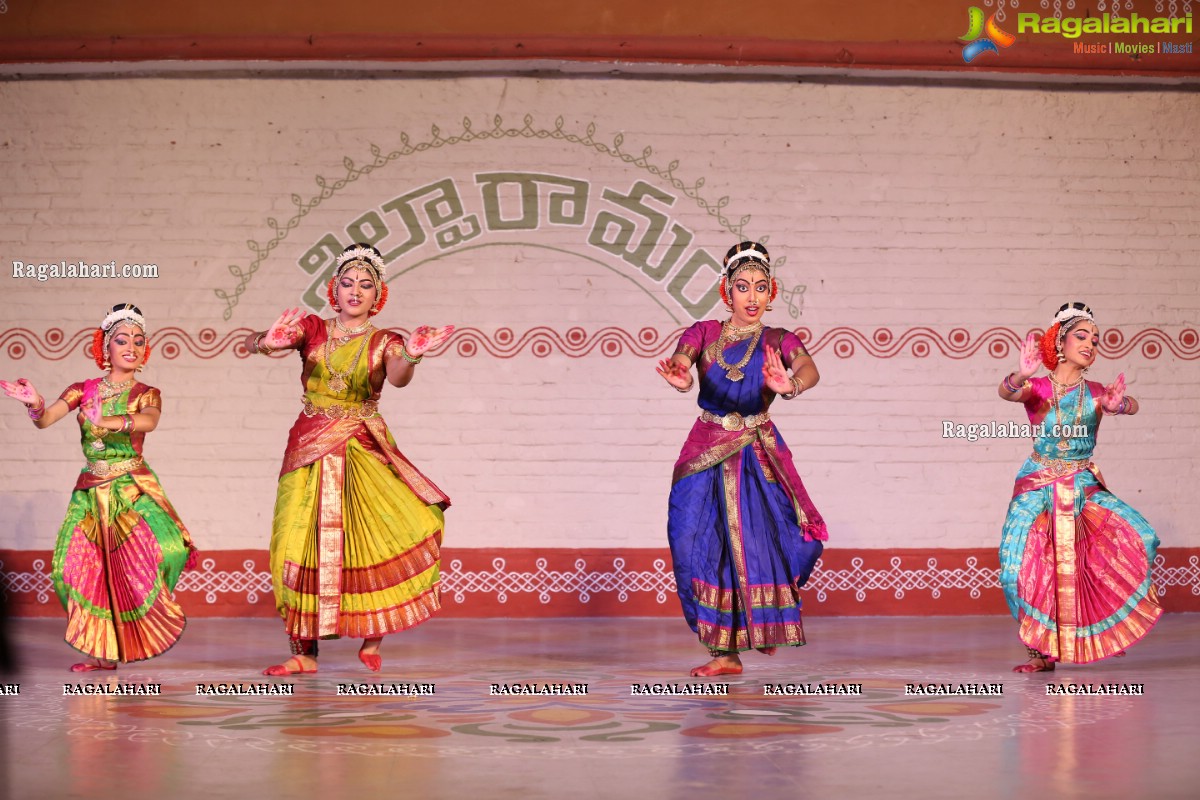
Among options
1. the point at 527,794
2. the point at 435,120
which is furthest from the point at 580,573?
the point at 527,794

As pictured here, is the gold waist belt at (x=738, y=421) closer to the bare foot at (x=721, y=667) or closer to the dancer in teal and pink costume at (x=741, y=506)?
the dancer in teal and pink costume at (x=741, y=506)

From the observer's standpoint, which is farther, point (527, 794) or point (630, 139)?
point (630, 139)

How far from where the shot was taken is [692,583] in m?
5.42

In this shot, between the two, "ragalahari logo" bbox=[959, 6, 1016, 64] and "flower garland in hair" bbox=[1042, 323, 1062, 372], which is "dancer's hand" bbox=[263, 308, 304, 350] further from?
"ragalahari logo" bbox=[959, 6, 1016, 64]

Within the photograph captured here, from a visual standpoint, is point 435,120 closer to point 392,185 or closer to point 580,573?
point 392,185

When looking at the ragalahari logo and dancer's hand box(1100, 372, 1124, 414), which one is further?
the ragalahari logo

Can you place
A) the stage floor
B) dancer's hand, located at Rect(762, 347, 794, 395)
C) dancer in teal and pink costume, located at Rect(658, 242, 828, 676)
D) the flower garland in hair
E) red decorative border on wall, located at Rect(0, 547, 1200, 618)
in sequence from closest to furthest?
1. the stage floor
2. dancer's hand, located at Rect(762, 347, 794, 395)
3. dancer in teal and pink costume, located at Rect(658, 242, 828, 676)
4. the flower garland in hair
5. red decorative border on wall, located at Rect(0, 547, 1200, 618)

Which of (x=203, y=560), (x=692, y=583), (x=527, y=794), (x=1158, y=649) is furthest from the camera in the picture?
(x=203, y=560)

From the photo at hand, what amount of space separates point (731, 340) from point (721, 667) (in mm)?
1194

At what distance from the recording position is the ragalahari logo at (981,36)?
7555 millimetres

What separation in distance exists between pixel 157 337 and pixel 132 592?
232cm

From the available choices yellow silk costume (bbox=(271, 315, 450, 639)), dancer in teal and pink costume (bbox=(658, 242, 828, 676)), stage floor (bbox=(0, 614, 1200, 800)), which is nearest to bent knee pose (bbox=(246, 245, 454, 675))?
yellow silk costume (bbox=(271, 315, 450, 639))

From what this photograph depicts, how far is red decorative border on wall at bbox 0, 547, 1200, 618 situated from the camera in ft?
24.6

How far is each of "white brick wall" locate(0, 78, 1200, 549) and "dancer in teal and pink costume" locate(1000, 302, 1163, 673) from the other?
1974 millimetres
